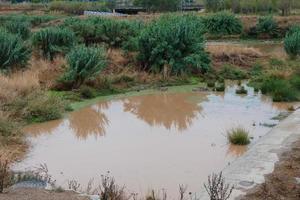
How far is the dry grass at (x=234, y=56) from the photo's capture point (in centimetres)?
2797

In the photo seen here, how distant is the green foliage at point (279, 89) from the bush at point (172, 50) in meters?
3.95

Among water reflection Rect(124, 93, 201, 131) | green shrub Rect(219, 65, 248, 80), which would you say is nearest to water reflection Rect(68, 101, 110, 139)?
water reflection Rect(124, 93, 201, 131)

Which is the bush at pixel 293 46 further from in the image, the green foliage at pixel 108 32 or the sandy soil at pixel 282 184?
the sandy soil at pixel 282 184

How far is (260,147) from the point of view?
476 inches

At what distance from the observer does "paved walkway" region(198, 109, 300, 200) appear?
9477mm

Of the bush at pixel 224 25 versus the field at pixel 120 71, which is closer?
the field at pixel 120 71

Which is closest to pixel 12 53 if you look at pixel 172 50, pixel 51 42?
pixel 51 42

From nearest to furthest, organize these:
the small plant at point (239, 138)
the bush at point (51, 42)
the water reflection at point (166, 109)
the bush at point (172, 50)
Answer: the small plant at point (239, 138) < the water reflection at point (166, 109) < the bush at point (172, 50) < the bush at point (51, 42)

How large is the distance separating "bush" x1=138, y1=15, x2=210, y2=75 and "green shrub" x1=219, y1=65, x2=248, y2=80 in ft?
2.73

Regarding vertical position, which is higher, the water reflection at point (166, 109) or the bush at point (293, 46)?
the bush at point (293, 46)

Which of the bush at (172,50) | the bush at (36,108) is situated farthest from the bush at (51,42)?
the bush at (36,108)

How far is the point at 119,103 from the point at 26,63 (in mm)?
4687

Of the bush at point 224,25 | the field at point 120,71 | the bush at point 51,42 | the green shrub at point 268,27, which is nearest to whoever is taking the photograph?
the field at point 120,71

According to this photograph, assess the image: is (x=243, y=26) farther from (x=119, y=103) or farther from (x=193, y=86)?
(x=119, y=103)
